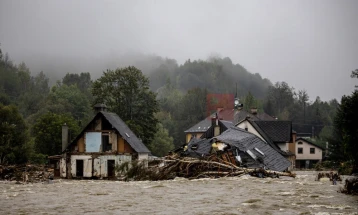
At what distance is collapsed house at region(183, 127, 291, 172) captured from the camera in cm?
3453

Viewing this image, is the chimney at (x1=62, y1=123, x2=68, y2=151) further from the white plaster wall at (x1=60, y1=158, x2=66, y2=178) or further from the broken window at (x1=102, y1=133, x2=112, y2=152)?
the broken window at (x1=102, y1=133, x2=112, y2=152)

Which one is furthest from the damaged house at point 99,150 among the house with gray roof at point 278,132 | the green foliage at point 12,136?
the house with gray roof at point 278,132

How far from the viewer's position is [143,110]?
61.4 metres

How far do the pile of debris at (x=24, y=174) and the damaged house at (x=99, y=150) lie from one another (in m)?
4.47

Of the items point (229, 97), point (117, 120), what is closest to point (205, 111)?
point (229, 97)

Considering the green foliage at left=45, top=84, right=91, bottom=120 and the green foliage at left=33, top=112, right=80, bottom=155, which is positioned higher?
the green foliage at left=45, top=84, right=91, bottom=120

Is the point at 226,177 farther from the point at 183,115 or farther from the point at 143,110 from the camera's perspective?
the point at 183,115

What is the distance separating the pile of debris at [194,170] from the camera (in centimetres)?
3203

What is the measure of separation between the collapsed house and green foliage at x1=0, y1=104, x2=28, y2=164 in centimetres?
1740

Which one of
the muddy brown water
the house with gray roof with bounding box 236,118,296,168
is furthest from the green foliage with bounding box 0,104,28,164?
the muddy brown water

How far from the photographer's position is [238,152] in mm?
35438

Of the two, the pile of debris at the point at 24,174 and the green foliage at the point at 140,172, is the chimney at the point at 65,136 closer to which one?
the pile of debris at the point at 24,174

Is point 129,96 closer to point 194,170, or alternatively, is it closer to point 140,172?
point 140,172

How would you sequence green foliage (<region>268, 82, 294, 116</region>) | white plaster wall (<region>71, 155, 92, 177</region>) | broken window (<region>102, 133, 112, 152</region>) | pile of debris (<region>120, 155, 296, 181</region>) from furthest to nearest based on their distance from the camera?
Answer: green foliage (<region>268, 82, 294, 116</region>), broken window (<region>102, 133, 112, 152</region>), white plaster wall (<region>71, 155, 92, 177</region>), pile of debris (<region>120, 155, 296, 181</region>)
